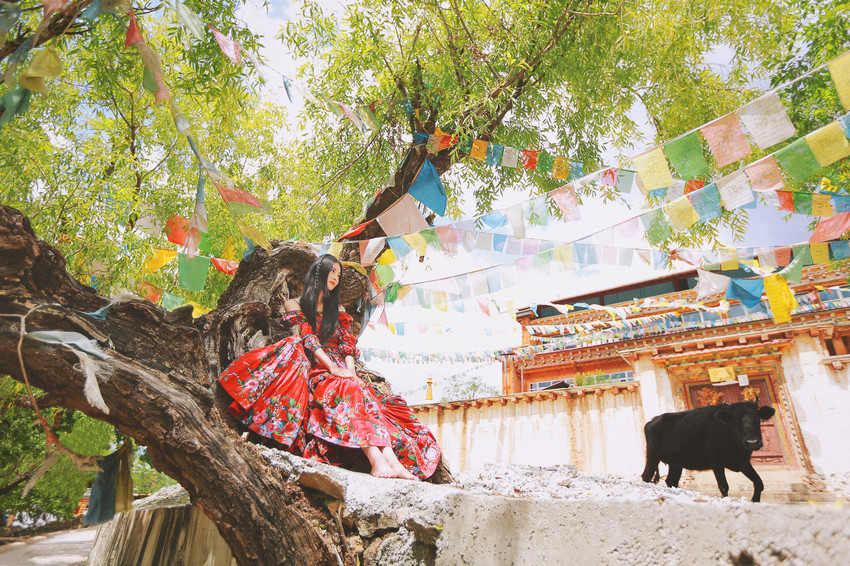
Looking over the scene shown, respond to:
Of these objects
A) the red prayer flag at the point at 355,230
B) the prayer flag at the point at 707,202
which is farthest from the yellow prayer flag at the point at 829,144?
the red prayer flag at the point at 355,230

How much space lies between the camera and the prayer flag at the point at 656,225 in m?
3.86

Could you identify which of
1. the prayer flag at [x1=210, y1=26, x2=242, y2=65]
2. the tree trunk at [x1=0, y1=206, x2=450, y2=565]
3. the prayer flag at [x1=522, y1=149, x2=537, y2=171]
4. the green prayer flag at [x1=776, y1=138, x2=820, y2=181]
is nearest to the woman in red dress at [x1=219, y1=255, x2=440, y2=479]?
the tree trunk at [x1=0, y1=206, x2=450, y2=565]

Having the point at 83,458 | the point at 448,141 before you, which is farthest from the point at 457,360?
the point at 83,458

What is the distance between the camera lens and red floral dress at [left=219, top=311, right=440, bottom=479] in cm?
287

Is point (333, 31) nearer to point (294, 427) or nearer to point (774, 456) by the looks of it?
point (294, 427)

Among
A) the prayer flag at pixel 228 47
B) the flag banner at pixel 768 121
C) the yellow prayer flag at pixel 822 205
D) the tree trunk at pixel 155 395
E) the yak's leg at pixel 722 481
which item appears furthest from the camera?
the yellow prayer flag at pixel 822 205

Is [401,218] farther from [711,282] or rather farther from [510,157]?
[711,282]

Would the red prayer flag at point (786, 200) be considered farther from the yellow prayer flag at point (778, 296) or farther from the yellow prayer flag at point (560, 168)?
the yellow prayer flag at point (560, 168)

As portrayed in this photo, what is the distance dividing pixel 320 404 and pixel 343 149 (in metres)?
3.89

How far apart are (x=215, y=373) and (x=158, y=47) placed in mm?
4963

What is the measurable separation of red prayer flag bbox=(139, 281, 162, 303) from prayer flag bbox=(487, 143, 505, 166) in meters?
3.71

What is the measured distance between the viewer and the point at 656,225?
3.87 m

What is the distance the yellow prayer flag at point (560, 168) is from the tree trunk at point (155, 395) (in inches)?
151

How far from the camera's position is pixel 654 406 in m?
9.84
